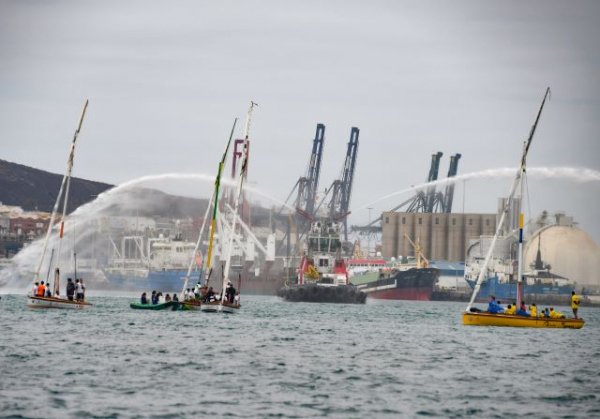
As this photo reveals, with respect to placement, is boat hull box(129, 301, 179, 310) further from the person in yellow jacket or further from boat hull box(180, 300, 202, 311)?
the person in yellow jacket

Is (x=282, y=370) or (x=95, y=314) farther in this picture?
(x=95, y=314)

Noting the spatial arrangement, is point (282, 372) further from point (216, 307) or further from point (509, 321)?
point (216, 307)

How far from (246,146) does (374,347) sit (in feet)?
163

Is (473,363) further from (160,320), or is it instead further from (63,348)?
(160,320)

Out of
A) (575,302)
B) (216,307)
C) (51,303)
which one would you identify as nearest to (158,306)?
(216,307)

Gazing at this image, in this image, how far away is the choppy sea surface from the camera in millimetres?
48781

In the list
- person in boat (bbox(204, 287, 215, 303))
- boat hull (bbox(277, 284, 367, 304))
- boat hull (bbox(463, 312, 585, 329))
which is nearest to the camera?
boat hull (bbox(463, 312, 585, 329))

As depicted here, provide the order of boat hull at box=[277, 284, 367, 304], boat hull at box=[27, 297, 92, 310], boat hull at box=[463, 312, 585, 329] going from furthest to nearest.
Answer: boat hull at box=[277, 284, 367, 304], boat hull at box=[27, 297, 92, 310], boat hull at box=[463, 312, 585, 329]

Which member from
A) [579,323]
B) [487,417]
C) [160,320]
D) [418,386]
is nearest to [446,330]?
[579,323]

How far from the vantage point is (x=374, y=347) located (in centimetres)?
7981

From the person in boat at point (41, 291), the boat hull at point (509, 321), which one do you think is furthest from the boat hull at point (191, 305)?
the boat hull at point (509, 321)

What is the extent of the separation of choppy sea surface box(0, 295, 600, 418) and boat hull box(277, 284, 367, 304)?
95113 millimetres

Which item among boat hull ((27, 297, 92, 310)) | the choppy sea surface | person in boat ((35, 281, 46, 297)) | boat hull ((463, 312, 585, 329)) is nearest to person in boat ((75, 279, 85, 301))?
boat hull ((27, 297, 92, 310))

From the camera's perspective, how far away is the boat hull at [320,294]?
19388 centimetres
